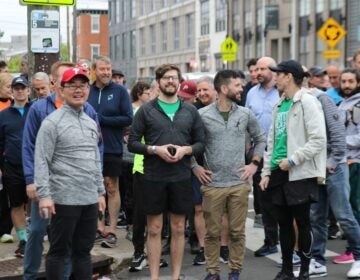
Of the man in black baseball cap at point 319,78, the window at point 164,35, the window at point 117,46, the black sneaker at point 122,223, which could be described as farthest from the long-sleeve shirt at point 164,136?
the window at point 117,46

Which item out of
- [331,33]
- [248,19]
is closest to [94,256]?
[331,33]

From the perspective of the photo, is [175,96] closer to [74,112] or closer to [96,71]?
[74,112]

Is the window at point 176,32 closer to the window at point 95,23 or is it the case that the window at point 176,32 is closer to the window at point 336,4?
the window at point 336,4

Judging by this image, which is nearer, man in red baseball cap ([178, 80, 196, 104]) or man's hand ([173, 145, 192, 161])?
man's hand ([173, 145, 192, 161])

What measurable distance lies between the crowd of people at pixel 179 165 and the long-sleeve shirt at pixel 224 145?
0.01 metres

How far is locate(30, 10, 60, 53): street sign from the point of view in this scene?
842cm

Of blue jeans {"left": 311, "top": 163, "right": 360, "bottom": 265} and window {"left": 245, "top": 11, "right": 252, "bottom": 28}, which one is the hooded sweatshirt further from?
window {"left": 245, "top": 11, "right": 252, "bottom": 28}

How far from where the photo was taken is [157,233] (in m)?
6.61

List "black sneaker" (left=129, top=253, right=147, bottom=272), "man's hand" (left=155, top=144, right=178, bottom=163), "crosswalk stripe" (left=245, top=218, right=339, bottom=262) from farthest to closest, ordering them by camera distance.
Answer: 1. "crosswalk stripe" (left=245, top=218, right=339, bottom=262)
2. "black sneaker" (left=129, top=253, right=147, bottom=272)
3. "man's hand" (left=155, top=144, right=178, bottom=163)

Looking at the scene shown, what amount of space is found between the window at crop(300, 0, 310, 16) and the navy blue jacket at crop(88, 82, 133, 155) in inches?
1365

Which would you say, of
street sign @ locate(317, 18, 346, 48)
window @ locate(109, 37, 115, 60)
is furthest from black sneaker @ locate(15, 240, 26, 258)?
window @ locate(109, 37, 115, 60)

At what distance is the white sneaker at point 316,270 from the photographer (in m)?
7.14

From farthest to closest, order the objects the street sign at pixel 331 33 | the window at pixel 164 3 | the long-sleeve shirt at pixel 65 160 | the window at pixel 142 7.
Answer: the window at pixel 142 7
the window at pixel 164 3
the street sign at pixel 331 33
the long-sleeve shirt at pixel 65 160

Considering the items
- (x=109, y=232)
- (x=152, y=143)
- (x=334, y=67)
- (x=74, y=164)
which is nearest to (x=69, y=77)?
(x=74, y=164)
